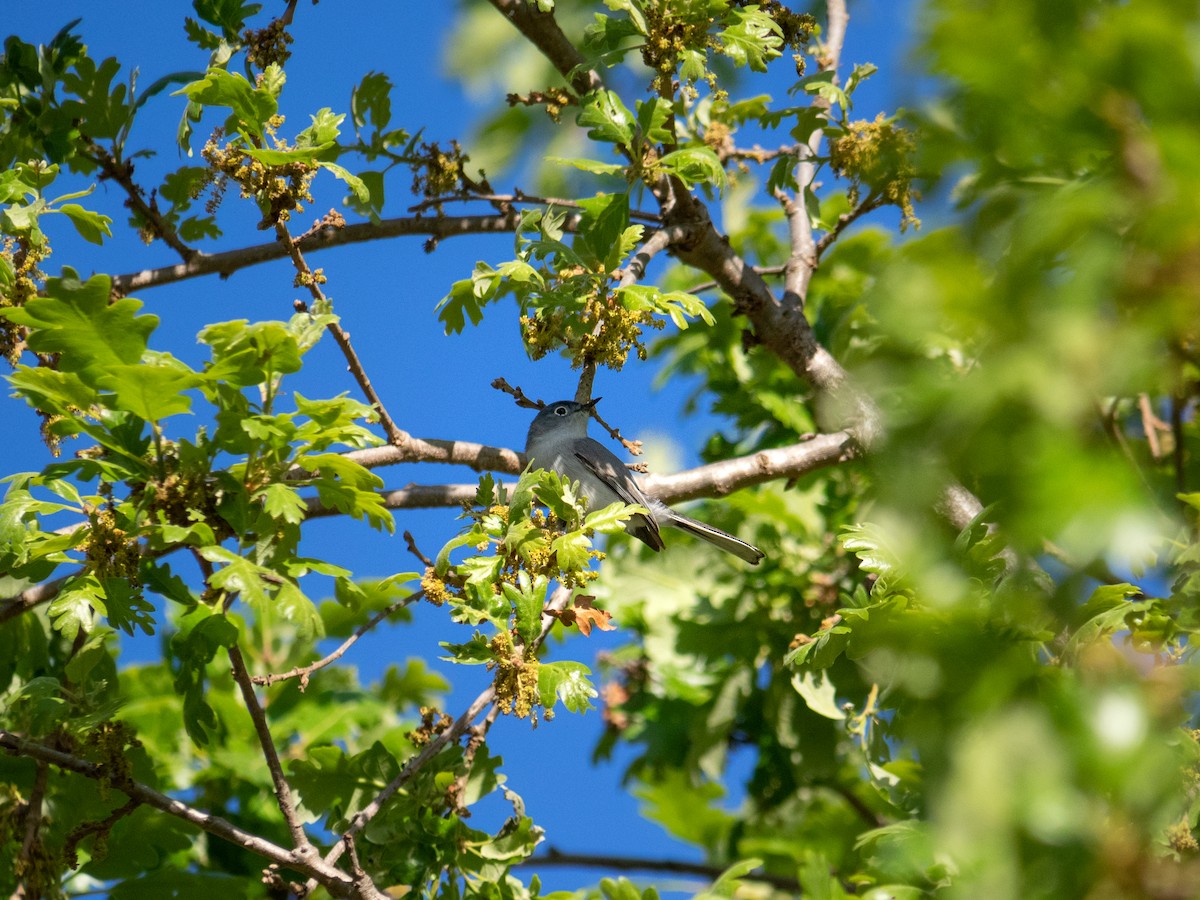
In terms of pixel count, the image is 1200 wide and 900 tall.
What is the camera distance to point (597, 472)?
4.86 metres

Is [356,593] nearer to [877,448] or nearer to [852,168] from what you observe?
[877,448]

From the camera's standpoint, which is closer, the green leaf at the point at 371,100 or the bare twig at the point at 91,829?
the bare twig at the point at 91,829

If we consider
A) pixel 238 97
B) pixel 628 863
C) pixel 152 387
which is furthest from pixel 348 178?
pixel 628 863

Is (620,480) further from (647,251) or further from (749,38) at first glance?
(749,38)

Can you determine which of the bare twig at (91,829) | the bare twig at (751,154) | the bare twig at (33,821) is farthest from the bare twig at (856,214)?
the bare twig at (33,821)

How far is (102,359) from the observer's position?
102 inches

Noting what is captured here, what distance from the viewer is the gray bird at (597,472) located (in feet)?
14.6

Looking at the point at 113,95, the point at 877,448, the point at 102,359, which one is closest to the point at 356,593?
the point at 102,359

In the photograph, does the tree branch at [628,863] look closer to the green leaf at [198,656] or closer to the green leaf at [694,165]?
the green leaf at [198,656]

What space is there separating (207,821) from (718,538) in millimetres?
2423

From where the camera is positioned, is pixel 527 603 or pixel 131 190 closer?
pixel 527 603

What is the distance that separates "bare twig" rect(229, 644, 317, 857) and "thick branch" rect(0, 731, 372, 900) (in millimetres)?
39

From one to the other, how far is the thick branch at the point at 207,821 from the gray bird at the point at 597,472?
6.03 ft

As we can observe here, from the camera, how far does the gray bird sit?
4.45m
